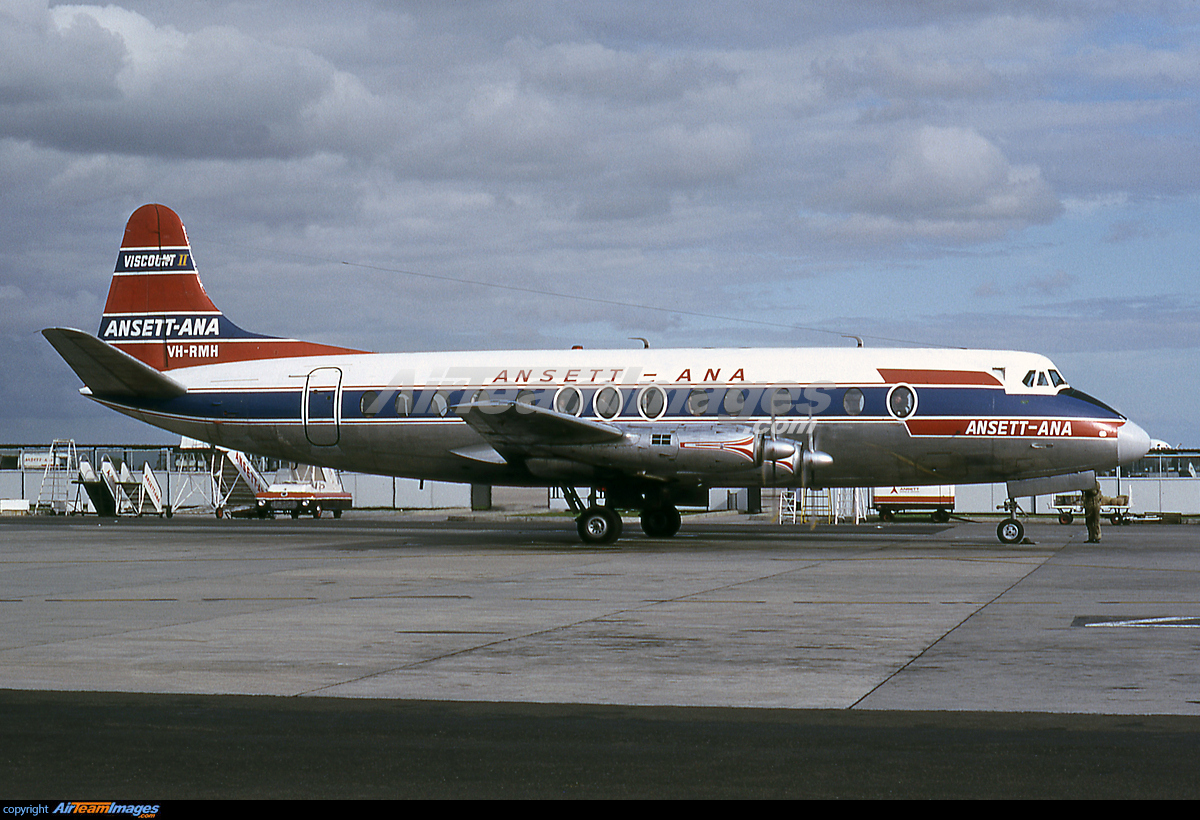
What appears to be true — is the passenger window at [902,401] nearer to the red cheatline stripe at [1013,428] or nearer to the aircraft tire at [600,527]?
the red cheatline stripe at [1013,428]

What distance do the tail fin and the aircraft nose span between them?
859 inches

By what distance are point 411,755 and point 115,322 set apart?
29.2 metres

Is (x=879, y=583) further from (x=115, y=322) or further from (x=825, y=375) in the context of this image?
(x=115, y=322)

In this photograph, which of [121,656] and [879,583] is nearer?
[121,656]

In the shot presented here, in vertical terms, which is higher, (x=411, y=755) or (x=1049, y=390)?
(x=1049, y=390)

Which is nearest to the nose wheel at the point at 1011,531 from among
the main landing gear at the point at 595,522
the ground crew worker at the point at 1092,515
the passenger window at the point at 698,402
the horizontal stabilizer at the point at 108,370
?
the ground crew worker at the point at 1092,515

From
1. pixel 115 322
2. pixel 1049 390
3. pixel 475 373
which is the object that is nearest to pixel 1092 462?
pixel 1049 390

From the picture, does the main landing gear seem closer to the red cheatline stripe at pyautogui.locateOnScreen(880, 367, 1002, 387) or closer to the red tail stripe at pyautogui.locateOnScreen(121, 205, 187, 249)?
the red cheatline stripe at pyautogui.locateOnScreen(880, 367, 1002, 387)

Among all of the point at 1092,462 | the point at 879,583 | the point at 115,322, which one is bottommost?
the point at 879,583

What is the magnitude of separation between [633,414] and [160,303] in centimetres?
1408

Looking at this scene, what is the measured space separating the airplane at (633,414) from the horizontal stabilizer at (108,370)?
0.05 m

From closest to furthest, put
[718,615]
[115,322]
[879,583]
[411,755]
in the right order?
[411,755] → [718,615] → [879,583] → [115,322]

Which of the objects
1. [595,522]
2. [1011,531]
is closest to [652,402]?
[595,522]
